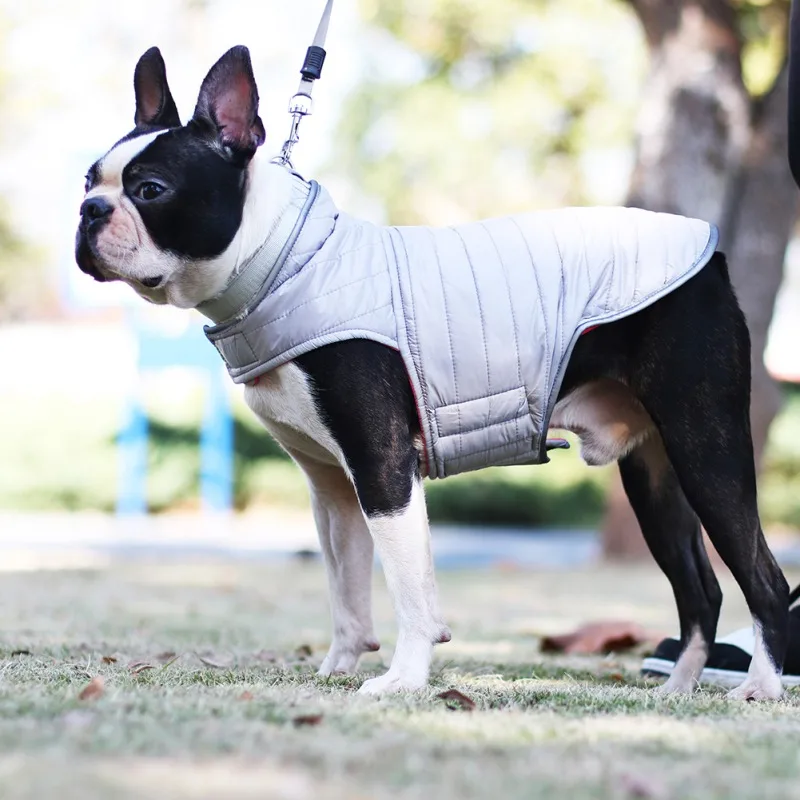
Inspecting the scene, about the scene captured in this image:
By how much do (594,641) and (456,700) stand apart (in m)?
2.05

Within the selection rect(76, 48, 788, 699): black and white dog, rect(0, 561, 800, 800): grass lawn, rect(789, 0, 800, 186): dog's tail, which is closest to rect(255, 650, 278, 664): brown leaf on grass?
rect(0, 561, 800, 800): grass lawn

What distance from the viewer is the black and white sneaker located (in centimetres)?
363

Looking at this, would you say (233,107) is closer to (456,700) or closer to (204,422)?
(456,700)

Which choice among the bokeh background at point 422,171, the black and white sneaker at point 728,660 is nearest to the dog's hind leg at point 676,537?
the black and white sneaker at point 728,660

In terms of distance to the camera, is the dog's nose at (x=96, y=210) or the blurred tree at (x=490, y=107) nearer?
the dog's nose at (x=96, y=210)

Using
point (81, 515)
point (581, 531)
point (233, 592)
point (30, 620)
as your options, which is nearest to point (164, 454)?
point (81, 515)

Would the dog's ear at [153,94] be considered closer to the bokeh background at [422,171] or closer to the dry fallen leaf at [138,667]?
the dry fallen leaf at [138,667]

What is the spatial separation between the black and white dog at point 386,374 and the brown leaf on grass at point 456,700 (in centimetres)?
20

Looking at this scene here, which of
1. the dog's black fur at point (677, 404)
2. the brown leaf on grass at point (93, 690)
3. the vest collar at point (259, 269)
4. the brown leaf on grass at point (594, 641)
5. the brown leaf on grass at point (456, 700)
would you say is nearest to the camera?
the brown leaf on grass at point (93, 690)

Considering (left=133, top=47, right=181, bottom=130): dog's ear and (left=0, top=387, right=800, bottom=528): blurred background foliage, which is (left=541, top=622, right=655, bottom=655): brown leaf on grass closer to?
(left=133, top=47, right=181, bottom=130): dog's ear

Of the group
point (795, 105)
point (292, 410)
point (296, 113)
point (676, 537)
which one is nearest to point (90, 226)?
point (292, 410)

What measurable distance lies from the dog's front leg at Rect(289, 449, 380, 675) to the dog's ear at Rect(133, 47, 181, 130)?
3.58ft

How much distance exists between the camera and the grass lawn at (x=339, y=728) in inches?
70.4

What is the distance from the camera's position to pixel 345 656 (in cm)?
350
